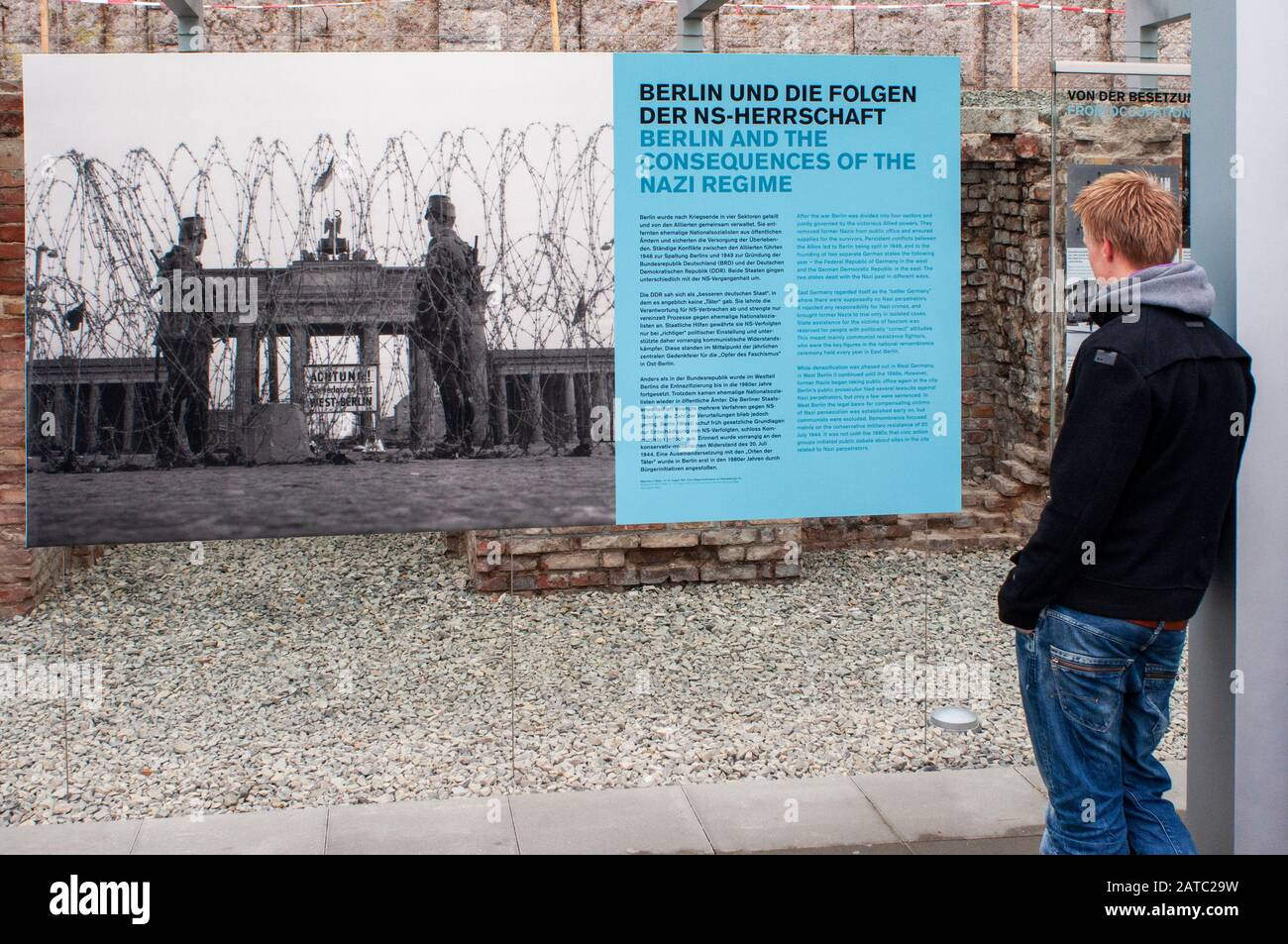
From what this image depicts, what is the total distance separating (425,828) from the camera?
450 centimetres

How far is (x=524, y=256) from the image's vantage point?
4.71 meters

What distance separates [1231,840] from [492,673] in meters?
4.13

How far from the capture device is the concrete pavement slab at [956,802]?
178 inches

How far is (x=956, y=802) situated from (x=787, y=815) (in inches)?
25.0

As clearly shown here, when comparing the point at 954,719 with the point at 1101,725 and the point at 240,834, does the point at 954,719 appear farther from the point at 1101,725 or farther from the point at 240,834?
the point at 240,834

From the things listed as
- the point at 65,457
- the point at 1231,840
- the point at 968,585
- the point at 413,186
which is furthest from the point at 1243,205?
the point at 968,585

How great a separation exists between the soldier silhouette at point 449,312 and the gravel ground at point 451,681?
1.53 meters

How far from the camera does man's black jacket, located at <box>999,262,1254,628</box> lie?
2.96 metres

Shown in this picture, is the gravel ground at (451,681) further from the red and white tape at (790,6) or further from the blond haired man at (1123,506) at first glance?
the red and white tape at (790,6)

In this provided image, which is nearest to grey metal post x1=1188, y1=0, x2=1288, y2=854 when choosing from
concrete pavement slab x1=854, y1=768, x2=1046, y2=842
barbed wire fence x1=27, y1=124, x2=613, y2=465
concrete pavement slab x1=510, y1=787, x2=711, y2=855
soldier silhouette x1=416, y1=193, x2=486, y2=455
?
concrete pavement slab x1=854, y1=768, x2=1046, y2=842

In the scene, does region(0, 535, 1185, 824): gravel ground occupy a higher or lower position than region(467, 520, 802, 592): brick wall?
lower

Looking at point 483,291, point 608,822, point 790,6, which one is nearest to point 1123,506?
point 608,822

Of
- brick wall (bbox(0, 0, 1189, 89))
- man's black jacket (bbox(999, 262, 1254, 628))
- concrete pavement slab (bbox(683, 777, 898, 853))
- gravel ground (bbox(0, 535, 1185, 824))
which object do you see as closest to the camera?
man's black jacket (bbox(999, 262, 1254, 628))

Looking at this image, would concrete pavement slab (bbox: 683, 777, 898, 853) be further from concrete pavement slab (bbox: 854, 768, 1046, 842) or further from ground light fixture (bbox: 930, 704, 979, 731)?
ground light fixture (bbox: 930, 704, 979, 731)
